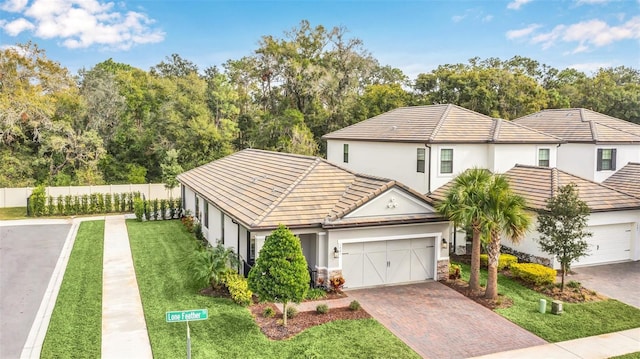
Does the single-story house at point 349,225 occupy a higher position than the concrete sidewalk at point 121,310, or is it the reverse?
the single-story house at point 349,225

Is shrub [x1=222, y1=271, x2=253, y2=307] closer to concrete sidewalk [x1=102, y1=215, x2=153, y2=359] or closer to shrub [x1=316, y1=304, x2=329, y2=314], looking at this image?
shrub [x1=316, y1=304, x2=329, y2=314]

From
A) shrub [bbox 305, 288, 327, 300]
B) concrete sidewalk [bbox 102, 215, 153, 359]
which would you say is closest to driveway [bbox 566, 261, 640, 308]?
shrub [bbox 305, 288, 327, 300]

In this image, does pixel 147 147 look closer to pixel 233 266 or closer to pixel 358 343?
pixel 233 266

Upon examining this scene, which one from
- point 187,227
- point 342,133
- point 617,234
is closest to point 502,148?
point 617,234

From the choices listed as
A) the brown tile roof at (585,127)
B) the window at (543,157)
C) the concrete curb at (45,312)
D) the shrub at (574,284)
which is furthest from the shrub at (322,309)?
the brown tile roof at (585,127)

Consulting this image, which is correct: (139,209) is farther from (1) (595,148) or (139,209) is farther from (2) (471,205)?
(1) (595,148)

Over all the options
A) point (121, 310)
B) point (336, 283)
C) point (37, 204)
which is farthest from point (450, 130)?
point (37, 204)

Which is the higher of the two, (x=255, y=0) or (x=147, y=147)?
(x=255, y=0)

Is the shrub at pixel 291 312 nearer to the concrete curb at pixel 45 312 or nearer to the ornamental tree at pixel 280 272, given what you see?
the ornamental tree at pixel 280 272
